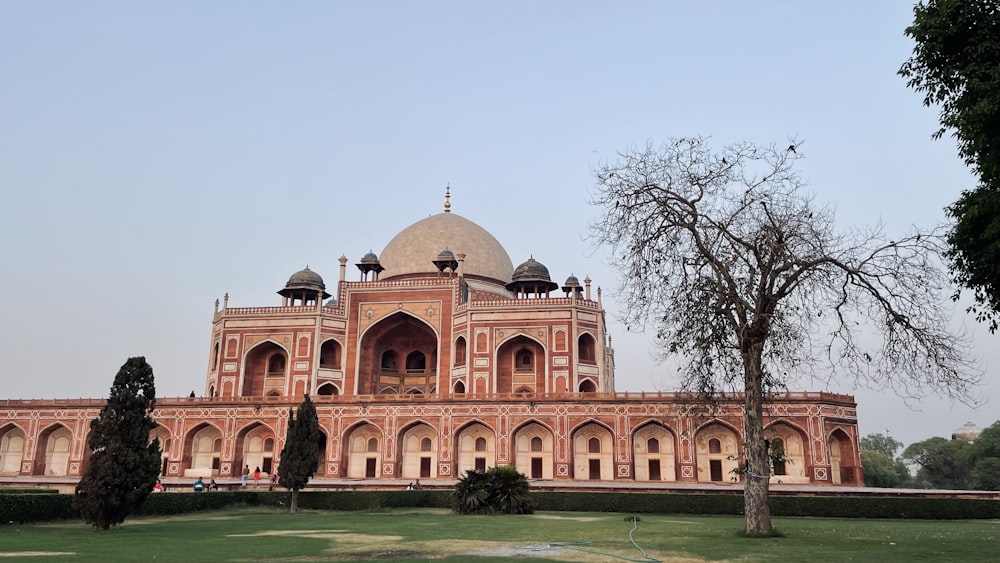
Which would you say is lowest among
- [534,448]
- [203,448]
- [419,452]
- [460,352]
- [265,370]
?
[419,452]

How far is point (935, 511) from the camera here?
848 inches

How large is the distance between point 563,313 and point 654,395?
27.4 feet

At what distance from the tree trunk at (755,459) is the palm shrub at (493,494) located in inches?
333

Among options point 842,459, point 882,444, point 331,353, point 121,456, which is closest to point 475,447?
point 331,353

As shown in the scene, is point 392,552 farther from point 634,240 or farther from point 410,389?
point 410,389

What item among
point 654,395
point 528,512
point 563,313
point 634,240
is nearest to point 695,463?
point 654,395

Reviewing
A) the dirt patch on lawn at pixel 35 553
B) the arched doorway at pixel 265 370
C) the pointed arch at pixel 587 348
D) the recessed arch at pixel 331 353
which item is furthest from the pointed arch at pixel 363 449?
the dirt patch on lawn at pixel 35 553

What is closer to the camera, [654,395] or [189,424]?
[654,395]

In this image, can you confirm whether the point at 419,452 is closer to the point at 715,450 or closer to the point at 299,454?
the point at 299,454

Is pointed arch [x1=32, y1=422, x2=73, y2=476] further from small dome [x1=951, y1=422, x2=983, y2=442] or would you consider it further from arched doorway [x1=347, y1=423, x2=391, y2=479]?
small dome [x1=951, y1=422, x2=983, y2=442]

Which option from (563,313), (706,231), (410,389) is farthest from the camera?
(410,389)

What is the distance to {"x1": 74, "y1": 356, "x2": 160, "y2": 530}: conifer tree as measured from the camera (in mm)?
14828

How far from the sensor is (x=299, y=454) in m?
23.1

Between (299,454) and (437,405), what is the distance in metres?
12.9
